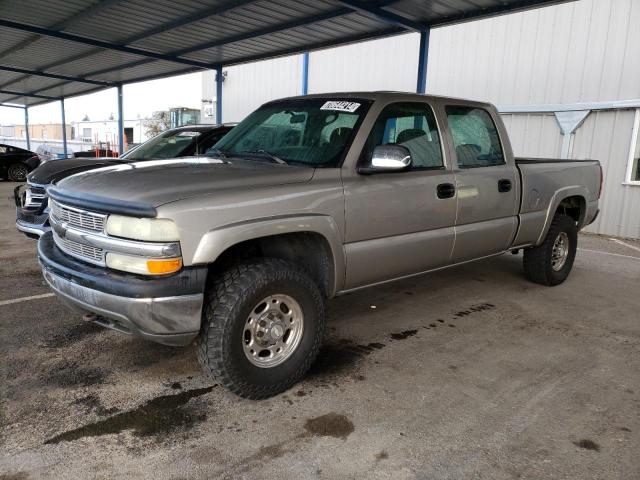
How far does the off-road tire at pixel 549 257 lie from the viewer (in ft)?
18.8

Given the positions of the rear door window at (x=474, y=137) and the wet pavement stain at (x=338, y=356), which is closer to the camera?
Result: the wet pavement stain at (x=338, y=356)

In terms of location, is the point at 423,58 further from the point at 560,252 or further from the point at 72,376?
the point at 72,376

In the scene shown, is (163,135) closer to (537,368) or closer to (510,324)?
(510,324)

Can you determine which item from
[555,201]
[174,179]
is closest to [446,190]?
[555,201]

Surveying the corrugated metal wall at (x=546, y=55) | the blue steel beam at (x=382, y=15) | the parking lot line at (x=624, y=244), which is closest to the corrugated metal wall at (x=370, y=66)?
the corrugated metal wall at (x=546, y=55)

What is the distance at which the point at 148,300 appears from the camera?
2.71m

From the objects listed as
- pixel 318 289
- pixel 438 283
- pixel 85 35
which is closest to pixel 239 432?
pixel 318 289

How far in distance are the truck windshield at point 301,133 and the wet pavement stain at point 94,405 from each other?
1934 mm

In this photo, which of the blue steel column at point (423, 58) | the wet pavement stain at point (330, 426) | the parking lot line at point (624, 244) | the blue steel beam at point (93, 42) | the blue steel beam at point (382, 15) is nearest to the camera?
the wet pavement stain at point (330, 426)

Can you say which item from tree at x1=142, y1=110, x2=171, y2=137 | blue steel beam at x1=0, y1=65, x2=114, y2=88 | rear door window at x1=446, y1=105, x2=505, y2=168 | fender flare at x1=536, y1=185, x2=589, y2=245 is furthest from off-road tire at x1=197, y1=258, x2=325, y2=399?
tree at x1=142, y1=110, x2=171, y2=137

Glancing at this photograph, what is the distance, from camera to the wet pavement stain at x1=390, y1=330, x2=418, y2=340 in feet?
14.2

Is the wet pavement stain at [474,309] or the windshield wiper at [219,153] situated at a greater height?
the windshield wiper at [219,153]

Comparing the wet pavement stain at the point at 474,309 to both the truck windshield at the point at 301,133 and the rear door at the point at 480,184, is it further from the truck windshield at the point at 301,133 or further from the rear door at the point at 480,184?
the truck windshield at the point at 301,133

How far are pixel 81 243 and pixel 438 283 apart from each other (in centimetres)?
412
